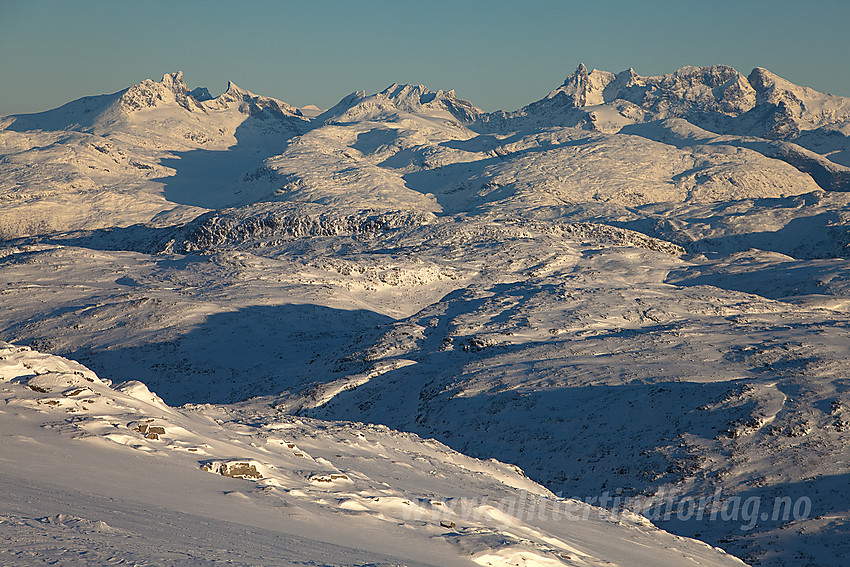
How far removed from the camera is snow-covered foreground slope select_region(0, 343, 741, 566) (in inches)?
411

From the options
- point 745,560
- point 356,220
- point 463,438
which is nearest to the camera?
point 745,560

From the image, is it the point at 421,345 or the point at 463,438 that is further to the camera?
the point at 421,345

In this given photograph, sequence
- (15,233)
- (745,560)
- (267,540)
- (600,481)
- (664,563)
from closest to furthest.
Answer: (267,540) → (664,563) → (745,560) → (600,481) → (15,233)

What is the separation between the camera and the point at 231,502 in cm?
1356

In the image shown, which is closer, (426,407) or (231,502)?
(231,502)

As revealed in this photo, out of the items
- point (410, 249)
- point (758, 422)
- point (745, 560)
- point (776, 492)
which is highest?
point (410, 249)

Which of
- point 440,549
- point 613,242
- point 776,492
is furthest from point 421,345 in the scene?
point 613,242

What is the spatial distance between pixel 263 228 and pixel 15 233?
311ft

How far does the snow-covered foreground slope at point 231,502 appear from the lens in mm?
10430

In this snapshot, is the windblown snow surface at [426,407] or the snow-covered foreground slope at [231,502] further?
the windblown snow surface at [426,407]

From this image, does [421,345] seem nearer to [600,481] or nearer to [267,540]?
[600,481]

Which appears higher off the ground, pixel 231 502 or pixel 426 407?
pixel 426 407

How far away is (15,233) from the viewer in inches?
7687

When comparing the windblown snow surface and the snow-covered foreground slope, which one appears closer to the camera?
the snow-covered foreground slope
